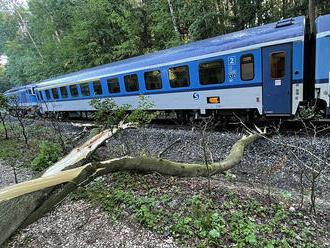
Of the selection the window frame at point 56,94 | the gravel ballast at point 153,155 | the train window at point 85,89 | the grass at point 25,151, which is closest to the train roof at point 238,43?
the gravel ballast at point 153,155

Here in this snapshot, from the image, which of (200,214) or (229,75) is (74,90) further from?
(200,214)

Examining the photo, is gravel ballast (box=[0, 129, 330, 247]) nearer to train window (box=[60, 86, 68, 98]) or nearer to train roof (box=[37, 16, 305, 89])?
train roof (box=[37, 16, 305, 89])

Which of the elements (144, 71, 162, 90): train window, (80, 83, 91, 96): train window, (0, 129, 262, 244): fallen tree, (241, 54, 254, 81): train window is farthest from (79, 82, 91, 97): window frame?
(0, 129, 262, 244): fallen tree

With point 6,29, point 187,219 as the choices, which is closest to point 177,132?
point 187,219

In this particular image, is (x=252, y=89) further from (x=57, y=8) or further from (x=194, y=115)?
(x=57, y=8)

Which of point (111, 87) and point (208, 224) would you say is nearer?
point (208, 224)

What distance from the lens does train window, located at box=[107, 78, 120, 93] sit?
9.18 metres

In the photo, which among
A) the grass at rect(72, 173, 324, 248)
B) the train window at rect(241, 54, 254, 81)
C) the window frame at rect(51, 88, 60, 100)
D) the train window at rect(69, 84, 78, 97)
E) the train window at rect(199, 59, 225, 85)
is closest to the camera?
the grass at rect(72, 173, 324, 248)

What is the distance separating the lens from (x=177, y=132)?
7027 millimetres

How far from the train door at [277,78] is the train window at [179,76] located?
2.57 m

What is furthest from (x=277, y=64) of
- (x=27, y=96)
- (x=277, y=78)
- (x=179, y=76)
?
(x=27, y=96)

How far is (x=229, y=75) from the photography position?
6211mm

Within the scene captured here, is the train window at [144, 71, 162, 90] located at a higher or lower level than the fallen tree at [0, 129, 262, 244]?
higher

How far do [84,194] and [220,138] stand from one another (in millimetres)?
4305
